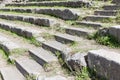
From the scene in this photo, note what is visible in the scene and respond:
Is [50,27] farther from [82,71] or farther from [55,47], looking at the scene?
[82,71]

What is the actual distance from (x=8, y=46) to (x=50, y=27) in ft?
4.26

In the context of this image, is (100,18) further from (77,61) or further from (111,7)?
(77,61)

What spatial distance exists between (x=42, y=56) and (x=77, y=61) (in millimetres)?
1231

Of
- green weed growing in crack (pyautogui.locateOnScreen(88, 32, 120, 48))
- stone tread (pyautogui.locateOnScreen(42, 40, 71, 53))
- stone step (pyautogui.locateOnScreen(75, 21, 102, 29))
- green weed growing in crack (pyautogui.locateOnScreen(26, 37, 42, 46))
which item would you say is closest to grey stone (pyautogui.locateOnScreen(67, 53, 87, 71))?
green weed growing in crack (pyautogui.locateOnScreen(88, 32, 120, 48))

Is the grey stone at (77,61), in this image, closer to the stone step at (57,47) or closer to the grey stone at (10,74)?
the stone step at (57,47)

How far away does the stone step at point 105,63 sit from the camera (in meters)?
3.40

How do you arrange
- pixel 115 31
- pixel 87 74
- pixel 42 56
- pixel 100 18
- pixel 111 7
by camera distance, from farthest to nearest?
pixel 111 7, pixel 100 18, pixel 42 56, pixel 115 31, pixel 87 74

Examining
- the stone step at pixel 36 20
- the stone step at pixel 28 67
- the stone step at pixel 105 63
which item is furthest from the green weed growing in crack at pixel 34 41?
the stone step at pixel 105 63

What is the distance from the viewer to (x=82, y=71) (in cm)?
402

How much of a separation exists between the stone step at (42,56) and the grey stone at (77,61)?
595 millimetres

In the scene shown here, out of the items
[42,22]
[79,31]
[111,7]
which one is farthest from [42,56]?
[42,22]

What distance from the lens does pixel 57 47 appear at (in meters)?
5.42

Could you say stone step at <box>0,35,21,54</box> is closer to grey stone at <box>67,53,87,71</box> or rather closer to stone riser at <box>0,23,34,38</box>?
stone riser at <box>0,23,34,38</box>

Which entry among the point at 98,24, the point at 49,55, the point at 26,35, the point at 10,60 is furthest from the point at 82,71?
the point at 26,35
